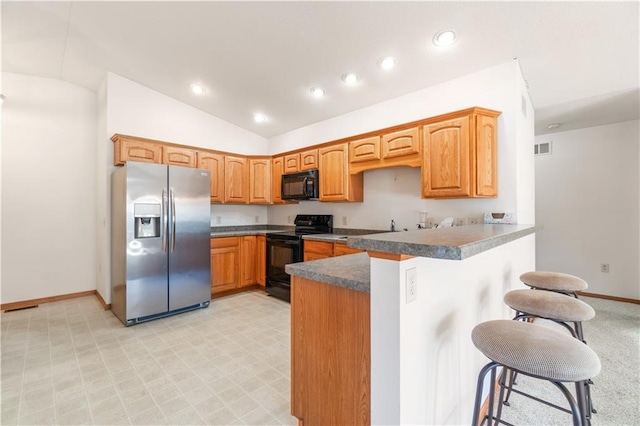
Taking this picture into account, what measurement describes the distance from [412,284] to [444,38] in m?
2.32

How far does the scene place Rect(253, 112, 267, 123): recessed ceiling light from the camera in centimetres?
446

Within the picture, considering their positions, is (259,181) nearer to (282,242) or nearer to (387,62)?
(282,242)

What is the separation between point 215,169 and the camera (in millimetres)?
4418

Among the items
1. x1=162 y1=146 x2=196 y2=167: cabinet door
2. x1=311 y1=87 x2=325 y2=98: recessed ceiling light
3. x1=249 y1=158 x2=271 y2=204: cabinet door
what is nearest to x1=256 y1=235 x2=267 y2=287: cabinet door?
x1=249 y1=158 x2=271 y2=204: cabinet door

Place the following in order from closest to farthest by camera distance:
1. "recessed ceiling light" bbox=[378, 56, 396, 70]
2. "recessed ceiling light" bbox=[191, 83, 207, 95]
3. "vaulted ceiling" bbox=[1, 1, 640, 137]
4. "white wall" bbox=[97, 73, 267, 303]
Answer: "vaulted ceiling" bbox=[1, 1, 640, 137] < "recessed ceiling light" bbox=[378, 56, 396, 70] < "white wall" bbox=[97, 73, 267, 303] < "recessed ceiling light" bbox=[191, 83, 207, 95]

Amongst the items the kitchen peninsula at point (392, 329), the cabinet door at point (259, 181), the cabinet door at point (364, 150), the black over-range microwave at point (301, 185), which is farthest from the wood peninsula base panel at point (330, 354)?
the cabinet door at point (259, 181)

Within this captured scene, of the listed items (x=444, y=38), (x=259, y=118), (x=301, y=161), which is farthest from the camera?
(x=259, y=118)

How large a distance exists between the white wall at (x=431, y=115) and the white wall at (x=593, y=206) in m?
1.48

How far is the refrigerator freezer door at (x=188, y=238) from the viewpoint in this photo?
3.40m

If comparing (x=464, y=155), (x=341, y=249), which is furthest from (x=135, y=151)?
(x=464, y=155)

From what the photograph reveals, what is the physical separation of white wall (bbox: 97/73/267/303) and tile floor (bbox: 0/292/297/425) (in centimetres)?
90

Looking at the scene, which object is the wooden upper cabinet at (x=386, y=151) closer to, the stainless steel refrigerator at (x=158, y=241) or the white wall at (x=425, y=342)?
the white wall at (x=425, y=342)

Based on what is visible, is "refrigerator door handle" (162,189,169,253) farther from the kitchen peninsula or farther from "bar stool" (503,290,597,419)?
"bar stool" (503,290,597,419)

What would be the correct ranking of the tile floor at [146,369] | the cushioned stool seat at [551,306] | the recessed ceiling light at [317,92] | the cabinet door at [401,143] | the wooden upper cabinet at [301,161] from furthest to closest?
the wooden upper cabinet at [301,161]
the recessed ceiling light at [317,92]
the cabinet door at [401,143]
the tile floor at [146,369]
the cushioned stool seat at [551,306]
